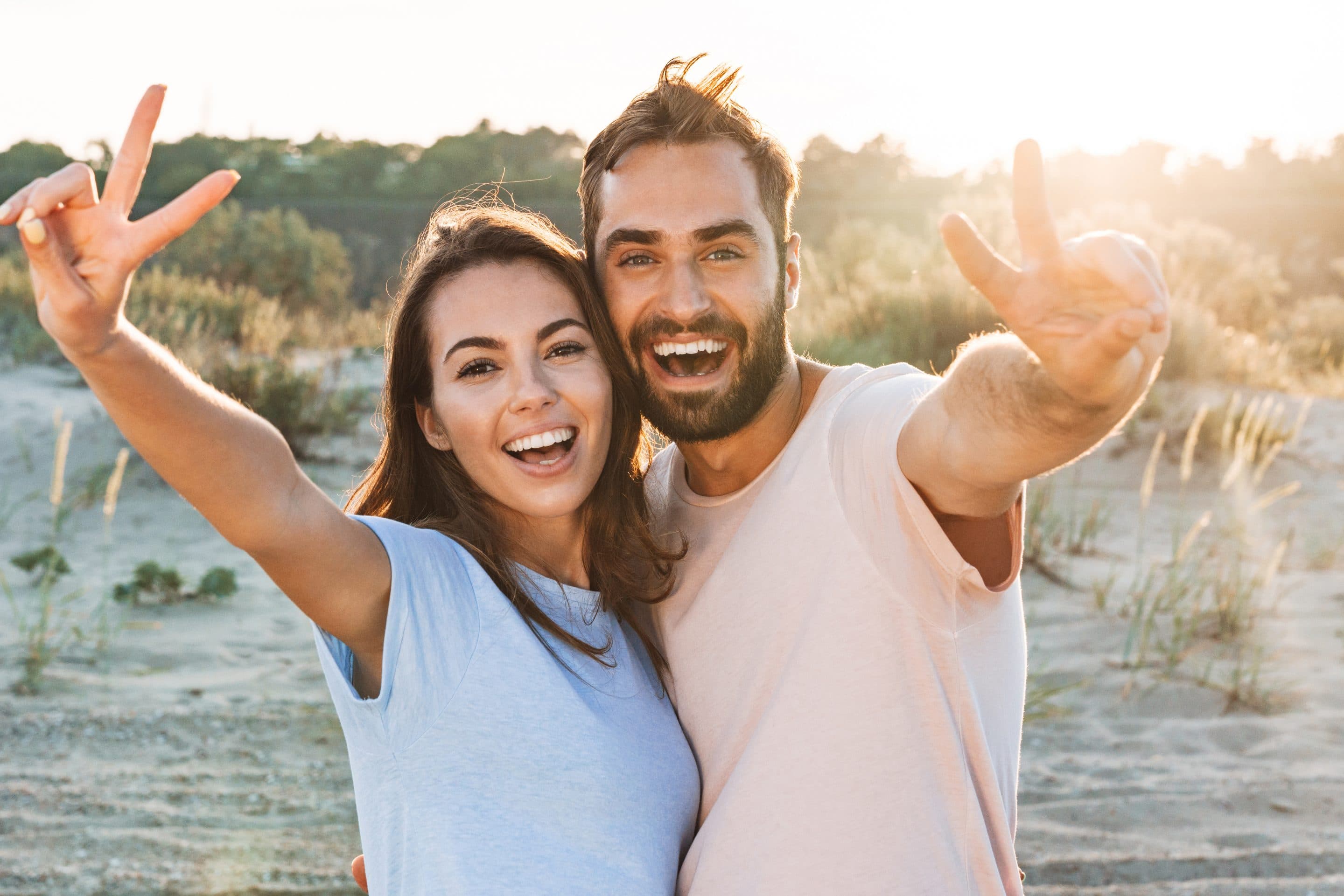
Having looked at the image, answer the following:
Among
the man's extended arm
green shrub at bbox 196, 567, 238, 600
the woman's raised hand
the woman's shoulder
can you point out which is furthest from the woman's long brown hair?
green shrub at bbox 196, 567, 238, 600

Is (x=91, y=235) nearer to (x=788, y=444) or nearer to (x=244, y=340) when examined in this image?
(x=788, y=444)

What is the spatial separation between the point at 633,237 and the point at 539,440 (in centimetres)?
68

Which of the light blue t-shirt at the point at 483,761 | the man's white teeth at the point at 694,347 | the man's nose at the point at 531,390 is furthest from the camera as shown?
the man's white teeth at the point at 694,347

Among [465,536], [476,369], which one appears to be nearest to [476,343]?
[476,369]

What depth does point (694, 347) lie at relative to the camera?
9.29 ft

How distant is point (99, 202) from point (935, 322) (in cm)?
1088

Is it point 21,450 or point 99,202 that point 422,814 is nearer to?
point 99,202

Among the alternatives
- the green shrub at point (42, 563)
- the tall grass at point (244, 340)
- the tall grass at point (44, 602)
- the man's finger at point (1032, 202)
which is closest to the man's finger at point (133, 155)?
the man's finger at point (1032, 202)

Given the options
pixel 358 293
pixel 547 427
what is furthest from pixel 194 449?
pixel 358 293

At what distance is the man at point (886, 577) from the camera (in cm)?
156

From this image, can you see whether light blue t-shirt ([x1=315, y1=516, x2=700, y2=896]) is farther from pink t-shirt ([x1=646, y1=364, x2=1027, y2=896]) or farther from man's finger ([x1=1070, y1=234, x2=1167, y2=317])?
man's finger ([x1=1070, y1=234, x2=1167, y2=317])

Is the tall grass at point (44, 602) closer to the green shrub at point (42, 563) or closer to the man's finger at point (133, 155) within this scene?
the green shrub at point (42, 563)

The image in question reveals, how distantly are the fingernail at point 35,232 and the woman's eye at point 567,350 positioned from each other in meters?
1.33

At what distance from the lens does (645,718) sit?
2.32 m
